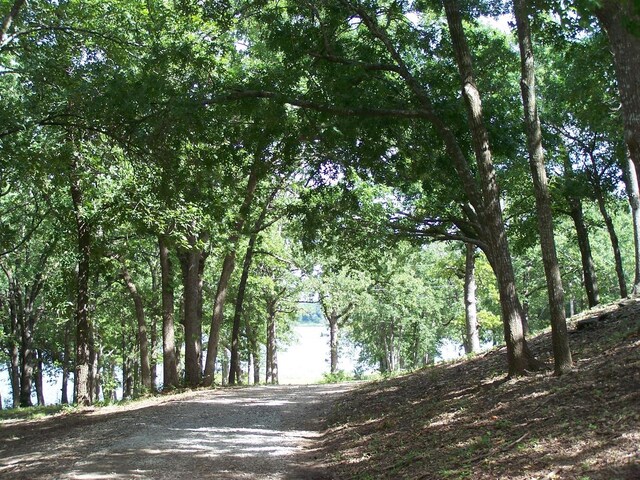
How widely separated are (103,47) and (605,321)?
12591 mm

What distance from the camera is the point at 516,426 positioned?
21.4 feet

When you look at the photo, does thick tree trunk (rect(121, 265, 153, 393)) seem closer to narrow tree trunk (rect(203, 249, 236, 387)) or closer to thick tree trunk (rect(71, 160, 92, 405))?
narrow tree trunk (rect(203, 249, 236, 387))

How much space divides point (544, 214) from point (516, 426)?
3511mm

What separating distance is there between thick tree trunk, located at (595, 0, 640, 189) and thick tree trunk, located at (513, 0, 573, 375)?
8.70 ft

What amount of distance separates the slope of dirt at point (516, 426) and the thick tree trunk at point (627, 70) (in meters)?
2.60

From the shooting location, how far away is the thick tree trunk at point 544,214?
8414mm

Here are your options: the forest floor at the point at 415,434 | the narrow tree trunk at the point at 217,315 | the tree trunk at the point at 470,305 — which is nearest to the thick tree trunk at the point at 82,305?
Result: the forest floor at the point at 415,434

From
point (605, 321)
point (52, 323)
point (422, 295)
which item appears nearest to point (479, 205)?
point (605, 321)

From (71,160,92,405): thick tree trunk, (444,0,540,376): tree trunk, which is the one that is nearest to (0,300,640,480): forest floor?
(444,0,540,376): tree trunk

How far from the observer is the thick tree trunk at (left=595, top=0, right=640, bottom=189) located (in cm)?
593

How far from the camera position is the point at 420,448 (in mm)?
7246

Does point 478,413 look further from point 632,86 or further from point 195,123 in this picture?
point 195,123

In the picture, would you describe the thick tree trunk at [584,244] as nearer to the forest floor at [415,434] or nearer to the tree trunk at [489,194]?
the forest floor at [415,434]

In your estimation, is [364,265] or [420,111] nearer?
[420,111]
